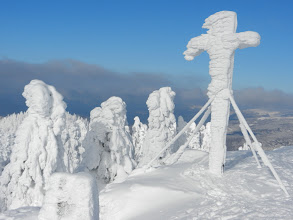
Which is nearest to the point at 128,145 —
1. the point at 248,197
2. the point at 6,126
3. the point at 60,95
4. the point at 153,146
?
the point at 153,146

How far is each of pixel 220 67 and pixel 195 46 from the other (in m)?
1.41

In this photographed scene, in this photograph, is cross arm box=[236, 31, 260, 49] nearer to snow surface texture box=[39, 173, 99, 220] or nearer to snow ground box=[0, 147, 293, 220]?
snow ground box=[0, 147, 293, 220]

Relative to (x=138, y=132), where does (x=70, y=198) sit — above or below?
above

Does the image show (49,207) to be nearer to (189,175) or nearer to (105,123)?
(189,175)

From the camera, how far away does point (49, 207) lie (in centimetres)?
528

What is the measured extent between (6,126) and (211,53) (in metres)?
79.2

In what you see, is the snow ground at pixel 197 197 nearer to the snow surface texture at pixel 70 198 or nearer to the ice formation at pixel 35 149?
the snow surface texture at pixel 70 198

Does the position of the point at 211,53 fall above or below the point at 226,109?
above

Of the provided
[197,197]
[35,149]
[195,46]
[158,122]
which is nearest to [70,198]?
[197,197]

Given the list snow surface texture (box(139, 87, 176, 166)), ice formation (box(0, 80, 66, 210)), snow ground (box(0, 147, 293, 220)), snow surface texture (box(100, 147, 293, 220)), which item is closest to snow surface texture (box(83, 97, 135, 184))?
snow surface texture (box(139, 87, 176, 166))

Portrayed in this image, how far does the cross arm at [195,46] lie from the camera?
10859 mm

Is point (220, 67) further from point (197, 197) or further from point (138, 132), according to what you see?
point (138, 132)

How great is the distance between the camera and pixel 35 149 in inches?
534

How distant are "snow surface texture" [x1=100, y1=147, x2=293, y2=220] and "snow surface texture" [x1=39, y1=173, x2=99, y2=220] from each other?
104 inches
